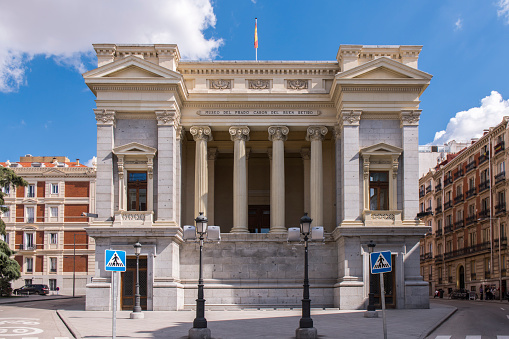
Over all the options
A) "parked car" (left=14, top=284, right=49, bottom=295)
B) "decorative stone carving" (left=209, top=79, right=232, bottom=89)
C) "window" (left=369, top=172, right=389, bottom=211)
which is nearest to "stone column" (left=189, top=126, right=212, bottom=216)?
"decorative stone carving" (left=209, top=79, right=232, bottom=89)

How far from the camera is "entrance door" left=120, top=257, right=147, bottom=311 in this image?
39.2m

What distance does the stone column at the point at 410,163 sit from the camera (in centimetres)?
4012

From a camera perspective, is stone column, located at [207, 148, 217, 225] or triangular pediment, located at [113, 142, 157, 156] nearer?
triangular pediment, located at [113, 142, 157, 156]

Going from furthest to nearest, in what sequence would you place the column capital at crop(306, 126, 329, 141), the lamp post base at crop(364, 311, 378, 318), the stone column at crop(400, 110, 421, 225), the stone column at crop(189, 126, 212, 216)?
1. the column capital at crop(306, 126, 329, 141)
2. the stone column at crop(189, 126, 212, 216)
3. the stone column at crop(400, 110, 421, 225)
4. the lamp post base at crop(364, 311, 378, 318)

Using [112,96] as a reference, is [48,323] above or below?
below

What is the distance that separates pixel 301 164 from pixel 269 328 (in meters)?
24.3

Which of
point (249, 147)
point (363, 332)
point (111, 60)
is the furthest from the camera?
point (249, 147)

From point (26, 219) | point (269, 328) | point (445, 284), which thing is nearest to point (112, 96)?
point (269, 328)

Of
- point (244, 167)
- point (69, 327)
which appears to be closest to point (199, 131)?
point (244, 167)

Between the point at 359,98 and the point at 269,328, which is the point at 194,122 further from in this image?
Result: the point at 269,328

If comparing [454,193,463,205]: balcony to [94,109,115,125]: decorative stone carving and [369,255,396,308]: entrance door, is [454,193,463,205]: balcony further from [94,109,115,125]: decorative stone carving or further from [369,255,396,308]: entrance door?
[94,109,115,125]: decorative stone carving

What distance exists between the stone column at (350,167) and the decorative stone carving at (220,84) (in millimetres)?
7938

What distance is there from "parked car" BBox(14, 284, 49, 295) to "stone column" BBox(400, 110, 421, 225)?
4753 centimetres

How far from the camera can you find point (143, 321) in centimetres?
3047
